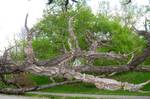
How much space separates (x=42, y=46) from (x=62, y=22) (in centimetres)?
373

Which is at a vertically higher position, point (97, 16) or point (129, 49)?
point (97, 16)

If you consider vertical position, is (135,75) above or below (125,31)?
below

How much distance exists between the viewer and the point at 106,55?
11.0 m

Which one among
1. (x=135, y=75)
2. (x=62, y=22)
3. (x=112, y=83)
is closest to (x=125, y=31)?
(x=62, y=22)

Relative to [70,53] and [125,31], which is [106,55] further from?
[125,31]

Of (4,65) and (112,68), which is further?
(4,65)

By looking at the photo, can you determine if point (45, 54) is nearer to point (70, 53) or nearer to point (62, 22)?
point (62, 22)

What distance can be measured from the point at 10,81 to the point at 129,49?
94.4ft

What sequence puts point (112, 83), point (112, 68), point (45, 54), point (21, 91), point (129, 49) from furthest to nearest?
point (129, 49) < point (45, 54) < point (21, 91) < point (112, 68) < point (112, 83)

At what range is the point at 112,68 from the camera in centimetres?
934

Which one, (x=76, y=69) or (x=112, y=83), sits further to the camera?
(x=76, y=69)

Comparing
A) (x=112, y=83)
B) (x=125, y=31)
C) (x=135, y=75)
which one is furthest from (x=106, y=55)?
(x=125, y=31)

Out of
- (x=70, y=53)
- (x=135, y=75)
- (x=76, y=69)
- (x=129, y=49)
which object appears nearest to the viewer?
(x=76, y=69)

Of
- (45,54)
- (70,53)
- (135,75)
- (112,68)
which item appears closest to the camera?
(112,68)
